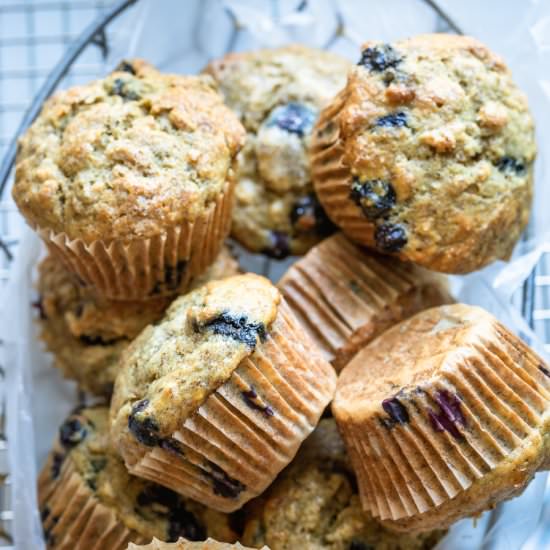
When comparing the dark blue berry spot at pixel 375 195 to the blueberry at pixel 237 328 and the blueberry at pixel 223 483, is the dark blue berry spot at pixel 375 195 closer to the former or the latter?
the blueberry at pixel 237 328

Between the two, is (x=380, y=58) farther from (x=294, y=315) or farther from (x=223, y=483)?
(x=223, y=483)

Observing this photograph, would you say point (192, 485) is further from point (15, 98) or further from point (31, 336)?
point (15, 98)

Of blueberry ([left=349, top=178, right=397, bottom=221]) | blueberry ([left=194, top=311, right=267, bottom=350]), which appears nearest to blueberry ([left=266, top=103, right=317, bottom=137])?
blueberry ([left=349, top=178, right=397, bottom=221])

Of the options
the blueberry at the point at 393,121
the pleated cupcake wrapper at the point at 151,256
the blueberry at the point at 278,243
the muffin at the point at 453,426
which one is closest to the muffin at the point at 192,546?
the muffin at the point at 453,426

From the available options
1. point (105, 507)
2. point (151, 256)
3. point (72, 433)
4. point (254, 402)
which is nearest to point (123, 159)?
point (151, 256)

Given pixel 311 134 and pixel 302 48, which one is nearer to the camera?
pixel 311 134

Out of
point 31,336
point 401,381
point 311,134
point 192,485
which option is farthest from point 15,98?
point 401,381

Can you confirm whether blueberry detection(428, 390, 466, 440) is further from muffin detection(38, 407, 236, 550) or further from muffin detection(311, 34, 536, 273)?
muffin detection(38, 407, 236, 550)
